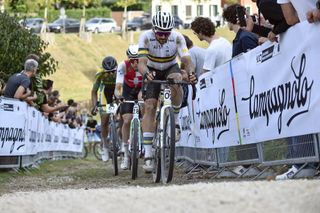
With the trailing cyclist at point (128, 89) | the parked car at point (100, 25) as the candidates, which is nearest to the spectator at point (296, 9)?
the trailing cyclist at point (128, 89)

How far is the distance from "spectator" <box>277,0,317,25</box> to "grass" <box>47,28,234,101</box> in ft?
184

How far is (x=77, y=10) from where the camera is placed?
116 meters

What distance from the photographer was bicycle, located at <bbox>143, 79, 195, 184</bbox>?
12.4m

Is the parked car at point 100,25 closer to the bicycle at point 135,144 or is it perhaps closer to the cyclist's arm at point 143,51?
the bicycle at point 135,144

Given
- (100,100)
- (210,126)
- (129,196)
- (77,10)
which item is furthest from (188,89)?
(77,10)

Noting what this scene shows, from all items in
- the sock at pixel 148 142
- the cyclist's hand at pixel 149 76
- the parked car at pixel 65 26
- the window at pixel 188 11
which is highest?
the window at pixel 188 11

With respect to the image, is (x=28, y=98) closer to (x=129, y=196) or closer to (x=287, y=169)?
(x=287, y=169)

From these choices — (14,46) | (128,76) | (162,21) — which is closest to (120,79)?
(128,76)

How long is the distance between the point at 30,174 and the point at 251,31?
708cm

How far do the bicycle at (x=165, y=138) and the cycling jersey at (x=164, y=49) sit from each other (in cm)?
63

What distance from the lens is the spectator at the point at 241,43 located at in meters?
12.6

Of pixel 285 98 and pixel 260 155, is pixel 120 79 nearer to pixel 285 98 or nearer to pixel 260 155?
pixel 260 155

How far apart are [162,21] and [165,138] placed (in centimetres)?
162

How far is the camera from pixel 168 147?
12656 millimetres
